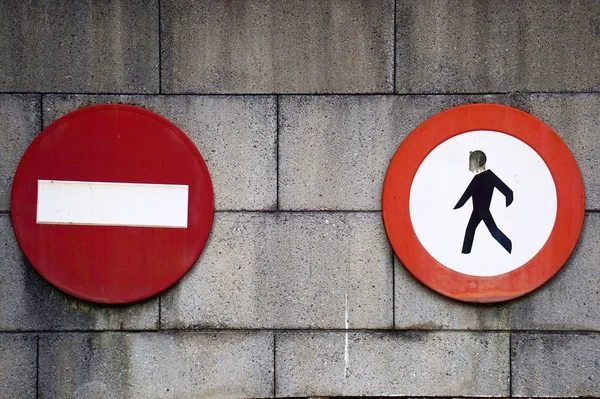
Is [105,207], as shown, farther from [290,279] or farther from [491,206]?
[491,206]

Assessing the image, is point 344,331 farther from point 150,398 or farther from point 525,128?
point 525,128

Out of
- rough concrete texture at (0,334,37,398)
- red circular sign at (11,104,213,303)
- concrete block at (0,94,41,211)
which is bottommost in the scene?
rough concrete texture at (0,334,37,398)

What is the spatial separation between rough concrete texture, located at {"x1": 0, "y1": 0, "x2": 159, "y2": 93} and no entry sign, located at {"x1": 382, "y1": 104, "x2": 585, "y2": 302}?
1.94 metres

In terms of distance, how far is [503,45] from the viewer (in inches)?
186

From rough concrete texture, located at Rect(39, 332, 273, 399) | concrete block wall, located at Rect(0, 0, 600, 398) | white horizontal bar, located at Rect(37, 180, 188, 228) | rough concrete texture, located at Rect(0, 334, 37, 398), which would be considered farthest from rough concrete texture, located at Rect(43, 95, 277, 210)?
rough concrete texture, located at Rect(0, 334, 37, 398)

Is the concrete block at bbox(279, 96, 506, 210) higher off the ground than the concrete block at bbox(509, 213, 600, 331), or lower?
higher

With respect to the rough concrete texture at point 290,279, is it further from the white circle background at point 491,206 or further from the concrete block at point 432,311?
the white circle background at point 491,206

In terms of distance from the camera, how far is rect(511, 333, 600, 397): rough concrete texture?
4703 mm

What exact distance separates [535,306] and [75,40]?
3659 millimetres

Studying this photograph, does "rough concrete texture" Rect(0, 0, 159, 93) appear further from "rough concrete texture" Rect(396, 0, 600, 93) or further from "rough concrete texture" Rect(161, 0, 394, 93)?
"rough concrete texture" Rect(396, 0, 600, 93)

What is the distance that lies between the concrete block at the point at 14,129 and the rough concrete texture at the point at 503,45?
8.30 feet

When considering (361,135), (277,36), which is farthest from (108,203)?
(361,135)

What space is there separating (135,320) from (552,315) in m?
2.87

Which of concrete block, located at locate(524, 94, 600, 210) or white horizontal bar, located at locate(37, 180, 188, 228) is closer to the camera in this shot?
white horizontal bar, located at locate(37, 180, 188, 228)
